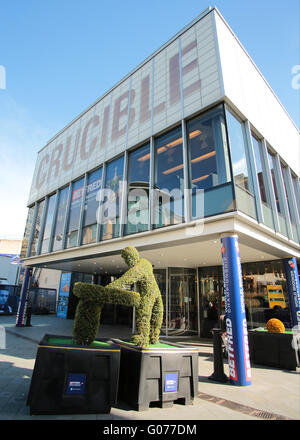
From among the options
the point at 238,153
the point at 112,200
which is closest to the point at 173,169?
the point at 238,153

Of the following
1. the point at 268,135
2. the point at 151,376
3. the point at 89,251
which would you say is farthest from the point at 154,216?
the point at 268,135

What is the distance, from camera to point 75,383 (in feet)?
12.3

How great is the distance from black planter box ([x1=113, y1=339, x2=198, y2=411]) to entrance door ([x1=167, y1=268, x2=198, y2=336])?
8.60m

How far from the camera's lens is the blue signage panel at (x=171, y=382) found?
13.7 feet

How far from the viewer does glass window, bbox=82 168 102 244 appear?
11.6m

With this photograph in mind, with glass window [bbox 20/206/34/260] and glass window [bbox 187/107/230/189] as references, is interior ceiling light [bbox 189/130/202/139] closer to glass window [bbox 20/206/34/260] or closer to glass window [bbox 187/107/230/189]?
glass window [bbox 187/107/230/189]

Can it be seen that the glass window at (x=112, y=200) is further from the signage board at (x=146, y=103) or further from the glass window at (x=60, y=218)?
the glass window at (x=60, y=218)

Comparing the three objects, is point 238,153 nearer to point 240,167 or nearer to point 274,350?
point 240,167

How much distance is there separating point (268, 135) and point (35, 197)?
1550 cm

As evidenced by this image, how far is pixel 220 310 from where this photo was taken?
40.3ft

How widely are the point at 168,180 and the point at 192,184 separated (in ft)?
4.35

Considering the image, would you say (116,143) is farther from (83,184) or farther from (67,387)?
(67,387)

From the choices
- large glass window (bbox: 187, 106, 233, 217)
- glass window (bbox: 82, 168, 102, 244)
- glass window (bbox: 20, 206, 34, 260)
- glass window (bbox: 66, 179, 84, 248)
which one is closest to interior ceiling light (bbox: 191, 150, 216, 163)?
large glass window (bbox: 187, 106, 233, 217)

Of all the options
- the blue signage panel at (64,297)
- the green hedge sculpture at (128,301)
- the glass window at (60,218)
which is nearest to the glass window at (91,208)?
the glass window at (60,218)
